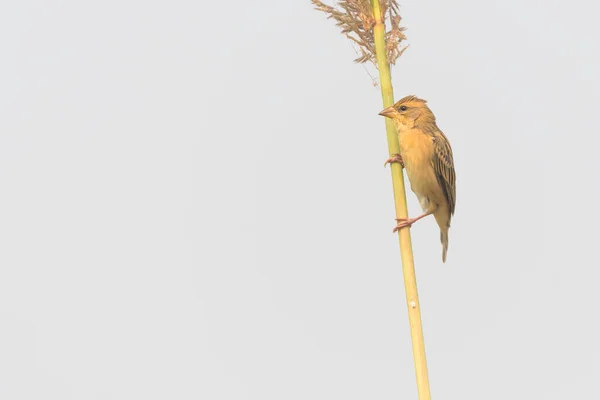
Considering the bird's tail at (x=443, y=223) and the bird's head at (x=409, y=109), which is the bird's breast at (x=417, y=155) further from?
the bird's tail at (x=443, y=223)

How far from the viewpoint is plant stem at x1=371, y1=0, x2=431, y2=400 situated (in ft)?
8.93

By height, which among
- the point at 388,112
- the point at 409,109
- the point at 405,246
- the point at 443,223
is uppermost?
the point at 409,109

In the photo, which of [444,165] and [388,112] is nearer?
[388,112]

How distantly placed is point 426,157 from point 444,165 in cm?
33

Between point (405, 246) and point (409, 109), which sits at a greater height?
point (409, 109)

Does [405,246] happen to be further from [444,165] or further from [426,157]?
[444,165]

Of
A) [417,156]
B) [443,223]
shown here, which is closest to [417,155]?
[417,156]

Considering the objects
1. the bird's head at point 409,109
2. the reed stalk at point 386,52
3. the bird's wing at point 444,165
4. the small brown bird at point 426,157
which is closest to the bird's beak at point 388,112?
Answer: the reed stalk at point 386,52

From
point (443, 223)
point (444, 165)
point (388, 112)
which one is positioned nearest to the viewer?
point (388, 112)

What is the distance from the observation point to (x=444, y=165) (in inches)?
223

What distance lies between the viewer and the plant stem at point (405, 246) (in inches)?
107

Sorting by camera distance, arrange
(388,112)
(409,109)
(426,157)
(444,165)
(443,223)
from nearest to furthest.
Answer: (388,112), (409,109), (426,157), (444,165), (443,223)

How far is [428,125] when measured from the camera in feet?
18.0

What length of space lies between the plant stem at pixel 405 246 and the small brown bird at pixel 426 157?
1.55 m
